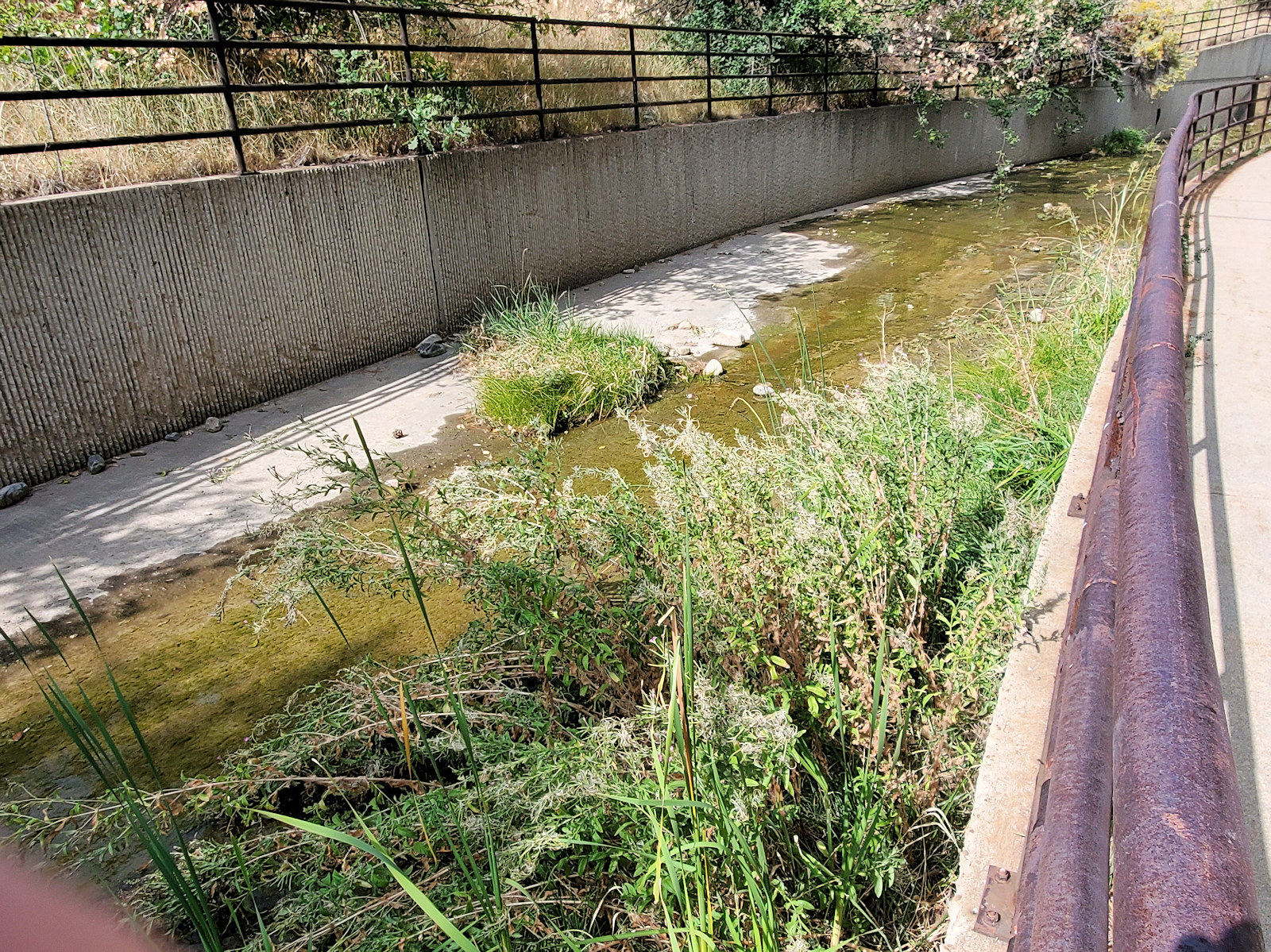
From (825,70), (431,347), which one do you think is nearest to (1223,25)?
(825,70)

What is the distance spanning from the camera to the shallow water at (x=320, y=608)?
3336 mm

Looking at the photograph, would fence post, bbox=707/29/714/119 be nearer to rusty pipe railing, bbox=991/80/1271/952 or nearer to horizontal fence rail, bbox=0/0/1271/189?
horizontal fence rail, bbox=0/0/1271/189

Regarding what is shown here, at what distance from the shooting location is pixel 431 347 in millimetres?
7352

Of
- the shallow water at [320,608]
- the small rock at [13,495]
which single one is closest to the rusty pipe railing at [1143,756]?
the shallow water at [320,608]

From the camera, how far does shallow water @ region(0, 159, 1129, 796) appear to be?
3336mm

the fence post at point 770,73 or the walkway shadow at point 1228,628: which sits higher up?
the fence post at point 770,73

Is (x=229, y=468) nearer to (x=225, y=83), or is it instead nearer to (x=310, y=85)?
(x=225, y=83)

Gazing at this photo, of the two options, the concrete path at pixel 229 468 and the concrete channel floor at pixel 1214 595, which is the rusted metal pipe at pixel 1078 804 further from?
the concrete path at pixel 229 468

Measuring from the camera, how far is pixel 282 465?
5.43 m

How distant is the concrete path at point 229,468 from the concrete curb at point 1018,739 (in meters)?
2.07

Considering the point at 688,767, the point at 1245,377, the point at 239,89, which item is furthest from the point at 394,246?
the point at 688,767

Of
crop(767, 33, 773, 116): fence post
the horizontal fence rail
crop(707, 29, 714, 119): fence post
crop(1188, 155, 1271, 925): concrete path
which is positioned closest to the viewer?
crop(1188, 155, 1271, 925): concrete path

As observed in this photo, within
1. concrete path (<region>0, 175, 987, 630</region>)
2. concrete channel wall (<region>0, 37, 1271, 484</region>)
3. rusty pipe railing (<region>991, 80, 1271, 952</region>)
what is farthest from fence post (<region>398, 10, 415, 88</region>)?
rusty pipe railing (<region>991, 80, 1271, 952</region>)

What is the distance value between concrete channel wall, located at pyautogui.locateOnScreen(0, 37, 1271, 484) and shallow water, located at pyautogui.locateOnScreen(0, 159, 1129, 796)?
1.54m
